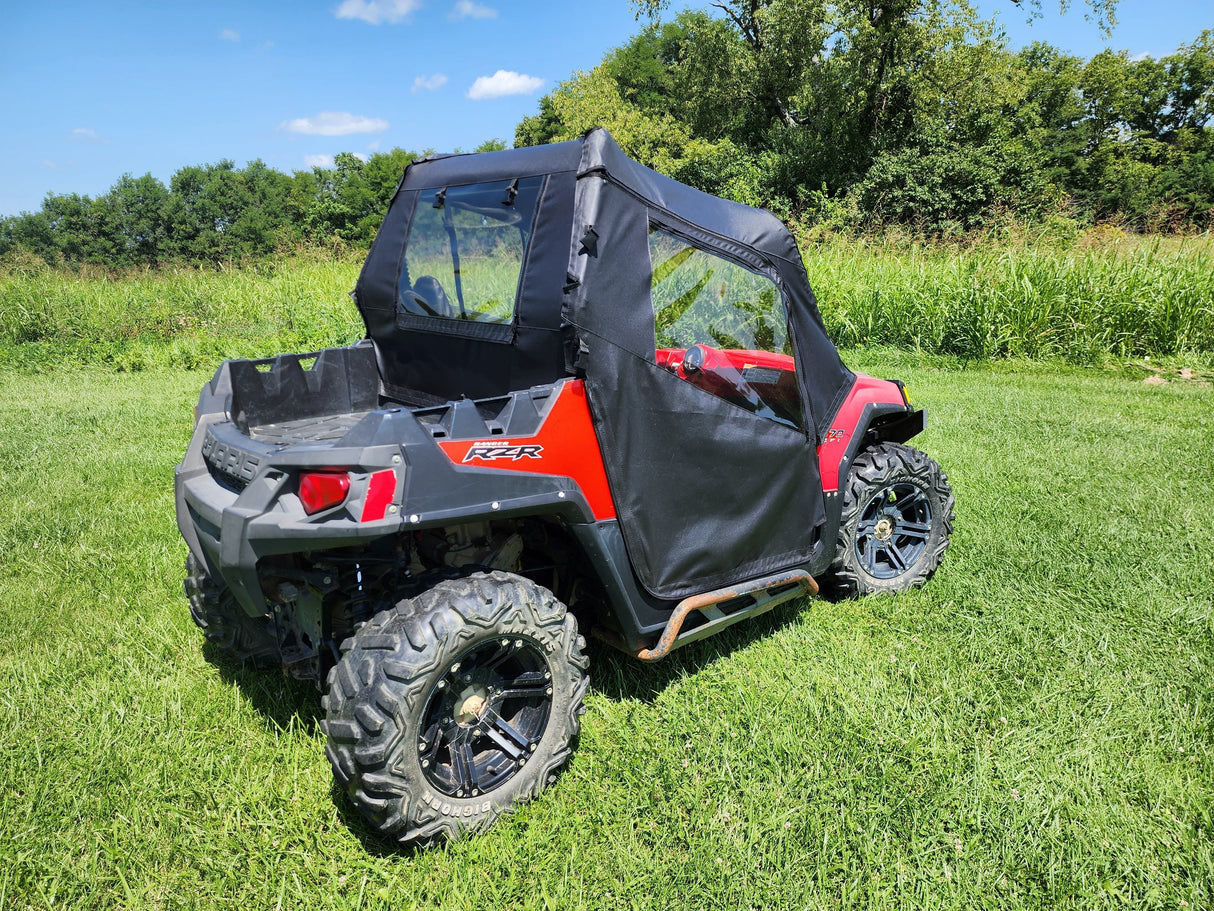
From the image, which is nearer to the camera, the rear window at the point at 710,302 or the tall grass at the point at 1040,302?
the rear window at the point at 710,302

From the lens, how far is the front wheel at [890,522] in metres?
3.86

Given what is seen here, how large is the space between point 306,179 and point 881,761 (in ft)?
230

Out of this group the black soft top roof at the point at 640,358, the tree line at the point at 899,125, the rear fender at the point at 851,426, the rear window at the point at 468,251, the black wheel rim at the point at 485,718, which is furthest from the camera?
the tree line at the point at 899,125

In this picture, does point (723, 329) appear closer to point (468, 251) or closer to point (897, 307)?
point (468, 251)

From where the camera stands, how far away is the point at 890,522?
4.16 m

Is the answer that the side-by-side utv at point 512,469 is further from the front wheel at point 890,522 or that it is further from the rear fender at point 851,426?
the front wheel at point 890,522

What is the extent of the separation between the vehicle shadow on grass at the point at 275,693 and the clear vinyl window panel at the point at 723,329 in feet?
6.51

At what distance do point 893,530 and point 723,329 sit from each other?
1736 mm

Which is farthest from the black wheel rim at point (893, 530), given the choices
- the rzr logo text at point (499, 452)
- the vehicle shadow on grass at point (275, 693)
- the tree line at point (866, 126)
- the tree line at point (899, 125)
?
the tree line at point (866, 126)

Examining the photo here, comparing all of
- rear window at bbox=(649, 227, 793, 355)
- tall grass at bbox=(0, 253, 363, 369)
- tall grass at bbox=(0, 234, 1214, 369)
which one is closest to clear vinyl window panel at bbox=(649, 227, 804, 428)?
rear window at bbox=(649, 227, 793, 355)

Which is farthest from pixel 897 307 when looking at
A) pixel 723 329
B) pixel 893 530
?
pixel 723 329

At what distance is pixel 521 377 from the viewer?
299 centimetres

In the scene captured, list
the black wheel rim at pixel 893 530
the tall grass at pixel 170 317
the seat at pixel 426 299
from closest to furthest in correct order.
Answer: the seat at pixel 426 299 → the black wheel rim at pixel 893 530 → the tall grass at pixel 170 317

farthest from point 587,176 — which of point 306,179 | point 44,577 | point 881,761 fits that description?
point 306,179
